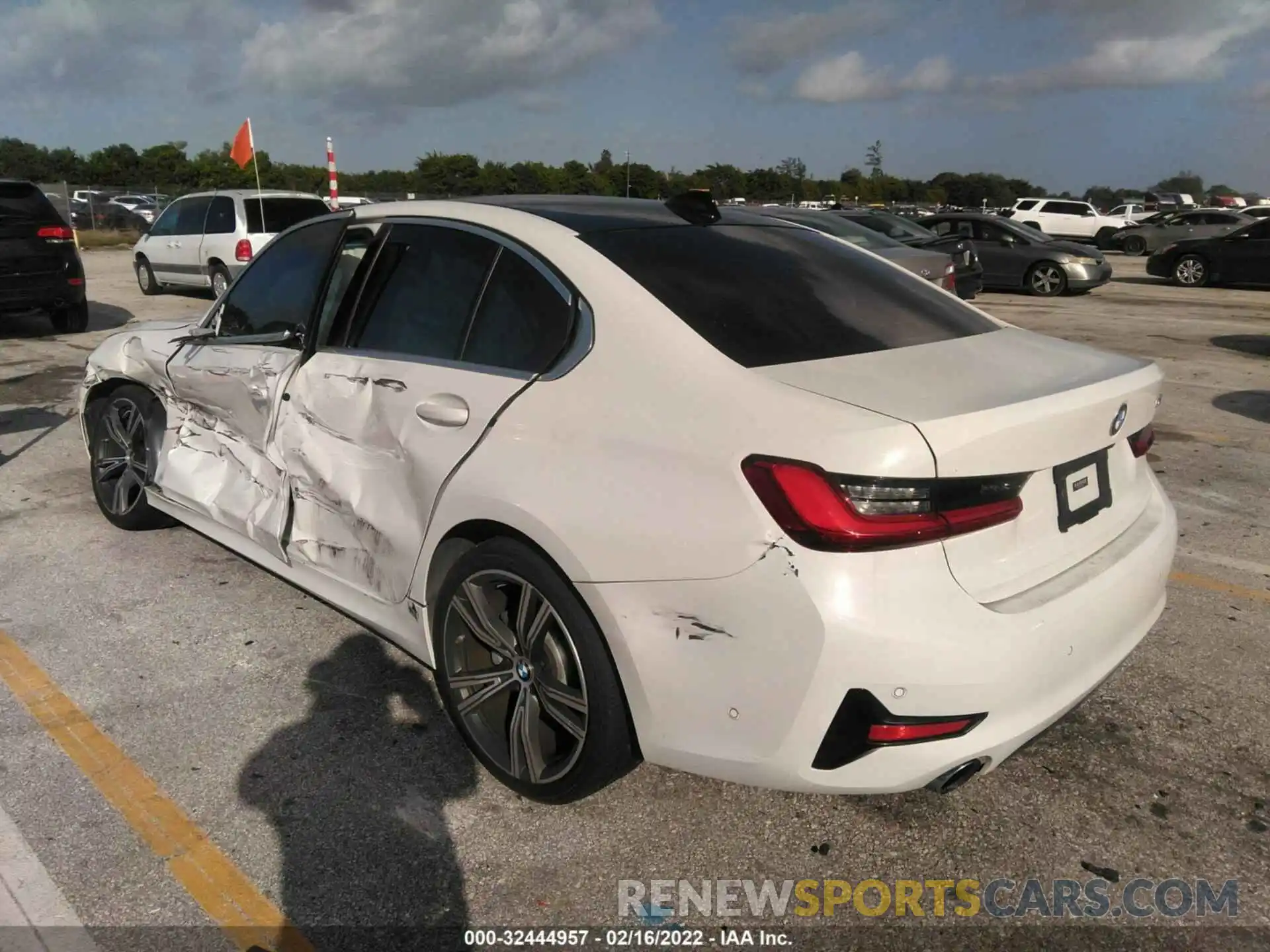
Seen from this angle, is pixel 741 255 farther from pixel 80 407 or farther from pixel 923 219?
pixel 923 219

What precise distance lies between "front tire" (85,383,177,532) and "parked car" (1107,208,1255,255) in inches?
1059

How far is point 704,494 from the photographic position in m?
2.20

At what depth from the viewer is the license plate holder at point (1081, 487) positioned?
7.93 feet

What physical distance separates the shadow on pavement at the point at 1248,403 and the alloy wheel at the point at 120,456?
26.0 ft

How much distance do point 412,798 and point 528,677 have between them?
0.53 m

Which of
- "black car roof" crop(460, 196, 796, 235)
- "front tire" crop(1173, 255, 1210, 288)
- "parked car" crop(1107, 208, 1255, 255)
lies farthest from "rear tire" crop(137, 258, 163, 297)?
"parked car" crop(1107, 208, 1255, 255)

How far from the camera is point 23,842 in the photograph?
2623 mm

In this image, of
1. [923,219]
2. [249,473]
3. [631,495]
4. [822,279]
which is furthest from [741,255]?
[923,219]

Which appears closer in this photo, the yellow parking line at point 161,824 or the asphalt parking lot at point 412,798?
the yellow parking line at point 161,824

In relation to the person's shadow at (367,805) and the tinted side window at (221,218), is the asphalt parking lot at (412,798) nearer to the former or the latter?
the person's shadow at (367,805)

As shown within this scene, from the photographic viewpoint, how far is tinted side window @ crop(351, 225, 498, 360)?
118 inches

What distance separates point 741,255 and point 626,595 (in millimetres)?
1229

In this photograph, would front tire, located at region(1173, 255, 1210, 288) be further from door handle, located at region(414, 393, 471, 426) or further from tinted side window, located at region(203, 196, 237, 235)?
door handle, located at region(414, 393, 471, 426)

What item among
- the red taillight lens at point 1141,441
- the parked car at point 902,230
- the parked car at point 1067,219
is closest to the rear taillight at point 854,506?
the red taillight lens at point 1141,441
